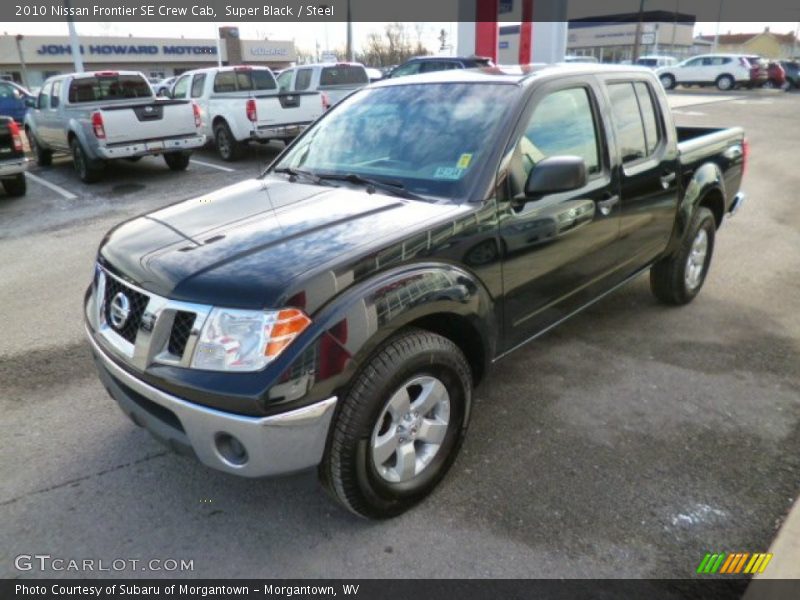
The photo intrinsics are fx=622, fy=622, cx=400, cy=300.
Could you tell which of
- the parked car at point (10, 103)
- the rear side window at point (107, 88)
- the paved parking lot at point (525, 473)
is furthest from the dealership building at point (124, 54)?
the paved parking lot at point (525, 473)

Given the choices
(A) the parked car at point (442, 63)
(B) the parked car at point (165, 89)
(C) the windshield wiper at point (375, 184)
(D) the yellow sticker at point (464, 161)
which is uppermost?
(A) the parked car at point (442, 63)

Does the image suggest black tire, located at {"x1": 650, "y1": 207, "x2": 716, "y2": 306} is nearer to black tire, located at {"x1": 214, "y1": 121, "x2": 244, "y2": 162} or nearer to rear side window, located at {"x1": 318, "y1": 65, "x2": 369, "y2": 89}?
black tire, located at {"x1": 214, "y1": 121, "x2": 244, "y2": 162}

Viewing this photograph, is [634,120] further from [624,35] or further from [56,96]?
[624,35]

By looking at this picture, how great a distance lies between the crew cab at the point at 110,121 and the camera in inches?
390

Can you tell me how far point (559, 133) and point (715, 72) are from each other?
113ft

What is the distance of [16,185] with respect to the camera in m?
9.72

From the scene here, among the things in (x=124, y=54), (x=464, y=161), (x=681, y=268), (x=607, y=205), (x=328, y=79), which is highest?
(x=124, y=54)

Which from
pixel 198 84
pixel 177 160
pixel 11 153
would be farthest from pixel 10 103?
pixel 11 153

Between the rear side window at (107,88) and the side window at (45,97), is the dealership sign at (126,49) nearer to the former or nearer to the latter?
the side window at (45,97)

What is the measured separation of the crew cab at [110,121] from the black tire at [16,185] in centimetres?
105

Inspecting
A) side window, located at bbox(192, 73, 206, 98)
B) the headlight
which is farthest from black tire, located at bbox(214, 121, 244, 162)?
the headlight

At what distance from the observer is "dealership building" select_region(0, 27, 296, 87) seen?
5188 cm

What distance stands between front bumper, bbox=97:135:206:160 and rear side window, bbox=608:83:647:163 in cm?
843

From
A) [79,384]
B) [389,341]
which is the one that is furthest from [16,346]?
[389,341]
